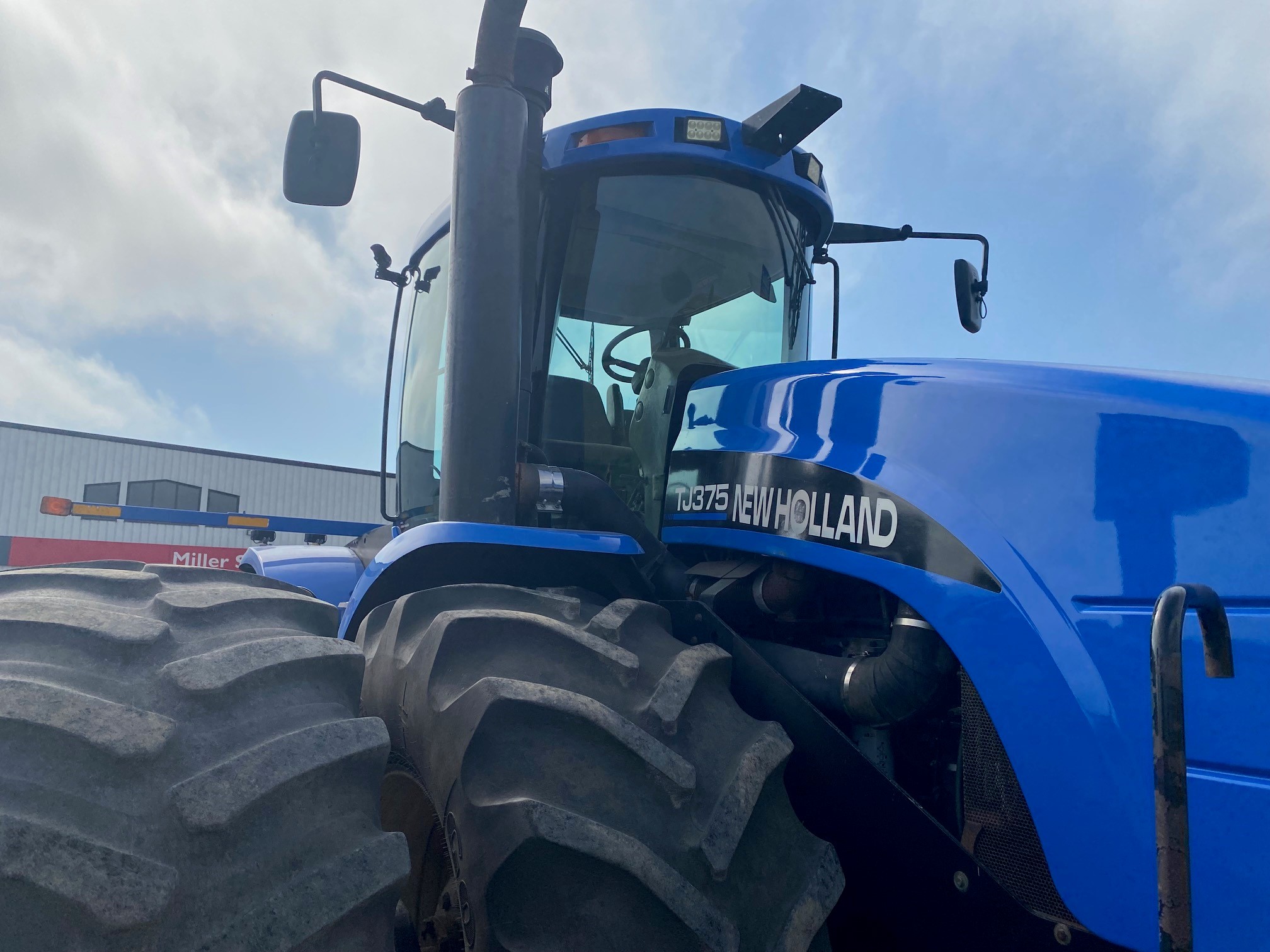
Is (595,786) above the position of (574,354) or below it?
below

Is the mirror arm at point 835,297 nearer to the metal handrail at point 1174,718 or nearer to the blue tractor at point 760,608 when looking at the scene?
the blue tractor at point 760,608

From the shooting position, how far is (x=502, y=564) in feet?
7.17

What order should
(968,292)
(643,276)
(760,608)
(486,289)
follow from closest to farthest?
(760,608), (486,289), (643,276), (968,292)

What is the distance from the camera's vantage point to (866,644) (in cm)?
186

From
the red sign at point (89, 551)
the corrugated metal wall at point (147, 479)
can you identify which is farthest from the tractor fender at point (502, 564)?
the red sign at point (89, 551)

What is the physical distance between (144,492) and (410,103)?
23.4m

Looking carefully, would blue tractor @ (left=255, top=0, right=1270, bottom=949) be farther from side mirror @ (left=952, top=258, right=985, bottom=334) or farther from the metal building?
the metal building

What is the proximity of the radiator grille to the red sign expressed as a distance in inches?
764

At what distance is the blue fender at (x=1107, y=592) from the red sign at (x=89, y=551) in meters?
19.4

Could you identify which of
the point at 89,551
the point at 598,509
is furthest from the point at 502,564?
the point at 89,551

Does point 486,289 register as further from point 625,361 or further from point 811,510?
point 811,510

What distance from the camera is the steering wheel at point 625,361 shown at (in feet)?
8.36

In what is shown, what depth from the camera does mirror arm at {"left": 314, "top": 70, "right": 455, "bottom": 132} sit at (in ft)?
8.03

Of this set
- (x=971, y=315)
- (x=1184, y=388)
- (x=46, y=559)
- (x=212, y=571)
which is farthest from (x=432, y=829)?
(x=46, y=559)
